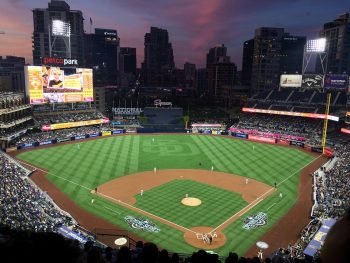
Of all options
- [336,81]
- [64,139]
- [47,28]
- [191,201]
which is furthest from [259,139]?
[47,28]

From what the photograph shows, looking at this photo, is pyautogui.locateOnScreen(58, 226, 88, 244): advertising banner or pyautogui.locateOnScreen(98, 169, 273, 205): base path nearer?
pyautogui.locateOnScreen(58, 226, 88, 244): advertising banner

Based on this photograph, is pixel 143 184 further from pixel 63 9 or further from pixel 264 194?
pixel 63 9

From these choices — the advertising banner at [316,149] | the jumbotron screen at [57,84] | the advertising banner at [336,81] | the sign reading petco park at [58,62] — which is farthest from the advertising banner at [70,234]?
the advertising banner at [336,81]

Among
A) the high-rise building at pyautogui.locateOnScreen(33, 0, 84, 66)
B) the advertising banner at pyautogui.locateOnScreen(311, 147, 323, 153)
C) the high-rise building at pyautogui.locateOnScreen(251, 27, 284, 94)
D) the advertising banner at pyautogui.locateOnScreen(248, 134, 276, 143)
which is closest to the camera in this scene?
the advertising banner at pyautogui.locateOnScreen(311, 147, 323, 153)

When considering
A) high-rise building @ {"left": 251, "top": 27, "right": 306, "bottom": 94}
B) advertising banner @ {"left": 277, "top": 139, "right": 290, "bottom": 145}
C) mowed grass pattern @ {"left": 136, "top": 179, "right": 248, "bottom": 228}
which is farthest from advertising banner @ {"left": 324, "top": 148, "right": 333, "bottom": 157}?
high-rise building @ {"left": 251, "top": 27, "right": 306, "bottom": 94}

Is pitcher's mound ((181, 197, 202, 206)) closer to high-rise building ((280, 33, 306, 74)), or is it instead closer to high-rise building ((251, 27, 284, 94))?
high-rise building ((251, 27, 284, 94))
